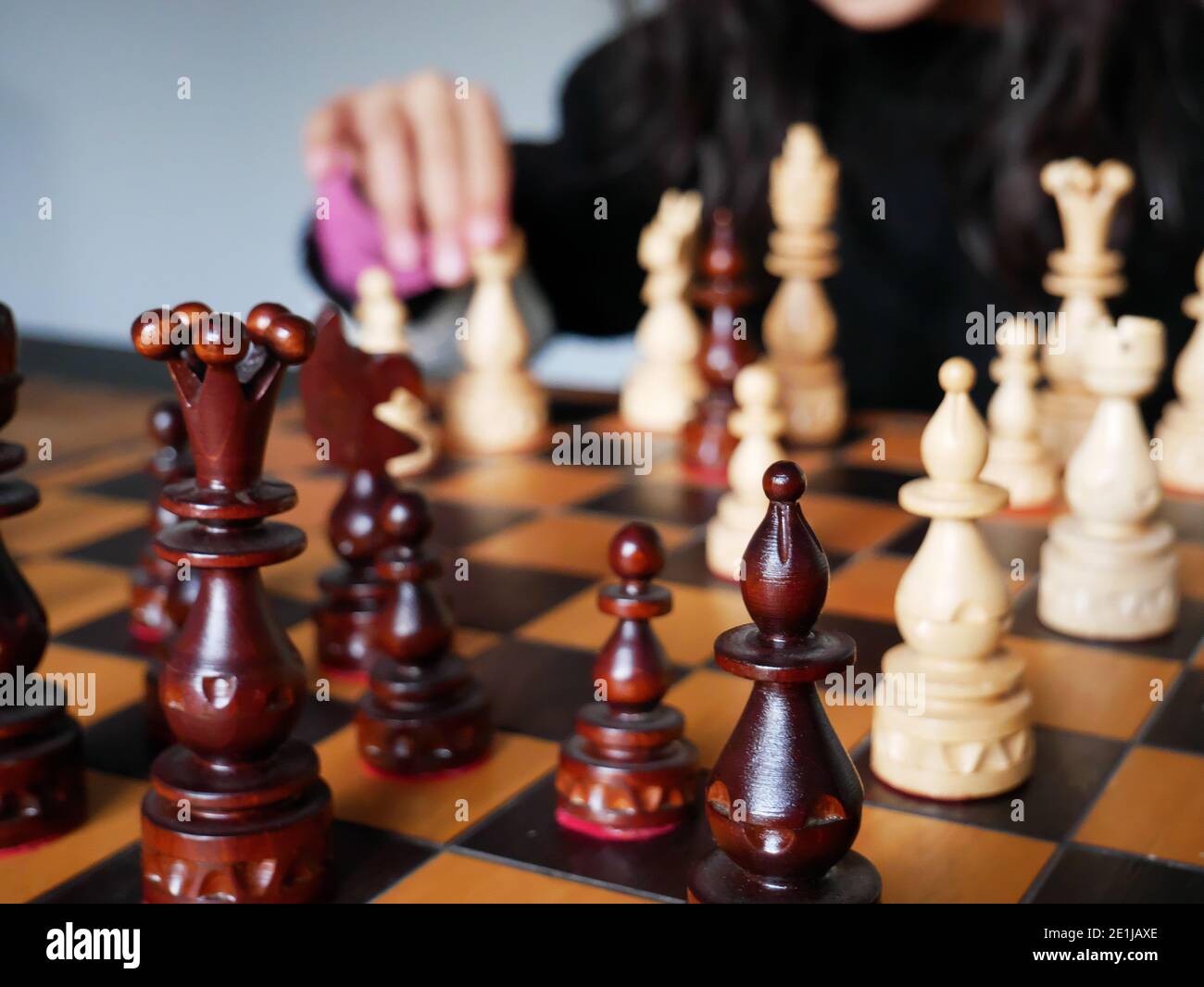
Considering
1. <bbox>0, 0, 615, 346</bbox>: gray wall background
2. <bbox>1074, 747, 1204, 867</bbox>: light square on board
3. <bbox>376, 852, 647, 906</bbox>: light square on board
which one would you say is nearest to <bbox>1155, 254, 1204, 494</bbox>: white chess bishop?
<bbox>1074, 747, 1204, 867</bbox>: light square on board

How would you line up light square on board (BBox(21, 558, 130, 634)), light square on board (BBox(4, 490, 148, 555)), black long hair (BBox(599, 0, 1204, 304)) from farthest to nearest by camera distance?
black long hair (BBox(599, 0, 1204, 304)), light square on board (BBox(4, 490, 148, 555)), light square on board (BBox(21, 558, 130, 634))

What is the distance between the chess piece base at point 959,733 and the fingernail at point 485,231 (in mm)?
1246

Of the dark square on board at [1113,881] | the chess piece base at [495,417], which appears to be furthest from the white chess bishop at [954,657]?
the chess piece base at [495,417]

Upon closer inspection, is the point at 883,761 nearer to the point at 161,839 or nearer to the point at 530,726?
the point at 530,726

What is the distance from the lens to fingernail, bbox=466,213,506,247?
6.98 ft

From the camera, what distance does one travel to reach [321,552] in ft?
5.11

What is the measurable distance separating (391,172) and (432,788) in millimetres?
1342

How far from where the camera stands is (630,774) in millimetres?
941

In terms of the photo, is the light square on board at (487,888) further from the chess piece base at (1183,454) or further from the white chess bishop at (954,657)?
the chess piece base at (1183,454)

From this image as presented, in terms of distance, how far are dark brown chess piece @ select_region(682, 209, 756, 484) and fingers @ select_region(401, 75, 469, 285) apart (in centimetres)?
47

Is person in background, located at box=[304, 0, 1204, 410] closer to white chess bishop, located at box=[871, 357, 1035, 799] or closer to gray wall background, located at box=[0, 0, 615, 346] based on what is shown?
white chess bishop, located at box=[871, 357, 1035, 799]
